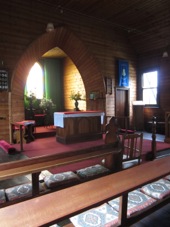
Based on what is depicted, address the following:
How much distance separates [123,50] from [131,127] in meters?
3.39

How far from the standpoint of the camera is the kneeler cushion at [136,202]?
1.71m

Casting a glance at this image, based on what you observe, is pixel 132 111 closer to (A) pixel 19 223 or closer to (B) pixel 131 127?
(B) pixel 131 127

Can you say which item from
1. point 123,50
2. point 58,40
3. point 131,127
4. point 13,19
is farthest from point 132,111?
point 13,19

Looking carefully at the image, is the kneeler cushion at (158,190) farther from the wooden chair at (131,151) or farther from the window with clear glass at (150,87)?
the window with clear glass at (150,87)

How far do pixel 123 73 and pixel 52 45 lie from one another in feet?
10.3

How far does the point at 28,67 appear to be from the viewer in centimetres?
692

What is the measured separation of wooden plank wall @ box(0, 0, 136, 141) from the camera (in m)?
5.75

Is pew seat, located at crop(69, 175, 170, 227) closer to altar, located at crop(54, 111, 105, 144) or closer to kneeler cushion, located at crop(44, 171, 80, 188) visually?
kneeler cushion, located at crop(44, 171, 80, 188)

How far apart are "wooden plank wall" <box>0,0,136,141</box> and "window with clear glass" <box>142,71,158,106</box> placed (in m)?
0.48

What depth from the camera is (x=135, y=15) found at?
267 inches

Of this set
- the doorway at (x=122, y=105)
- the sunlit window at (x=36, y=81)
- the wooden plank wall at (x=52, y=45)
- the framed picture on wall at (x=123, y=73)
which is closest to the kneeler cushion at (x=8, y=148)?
the wooden plank wall at (x=52, y=45)

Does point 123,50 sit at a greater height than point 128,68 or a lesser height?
greater

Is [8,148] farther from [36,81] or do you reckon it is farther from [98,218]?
[36,81]

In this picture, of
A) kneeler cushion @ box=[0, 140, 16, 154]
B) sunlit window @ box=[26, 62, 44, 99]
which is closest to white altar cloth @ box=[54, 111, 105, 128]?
kneeler cushion @ box=[0, 140, 16, 154]
